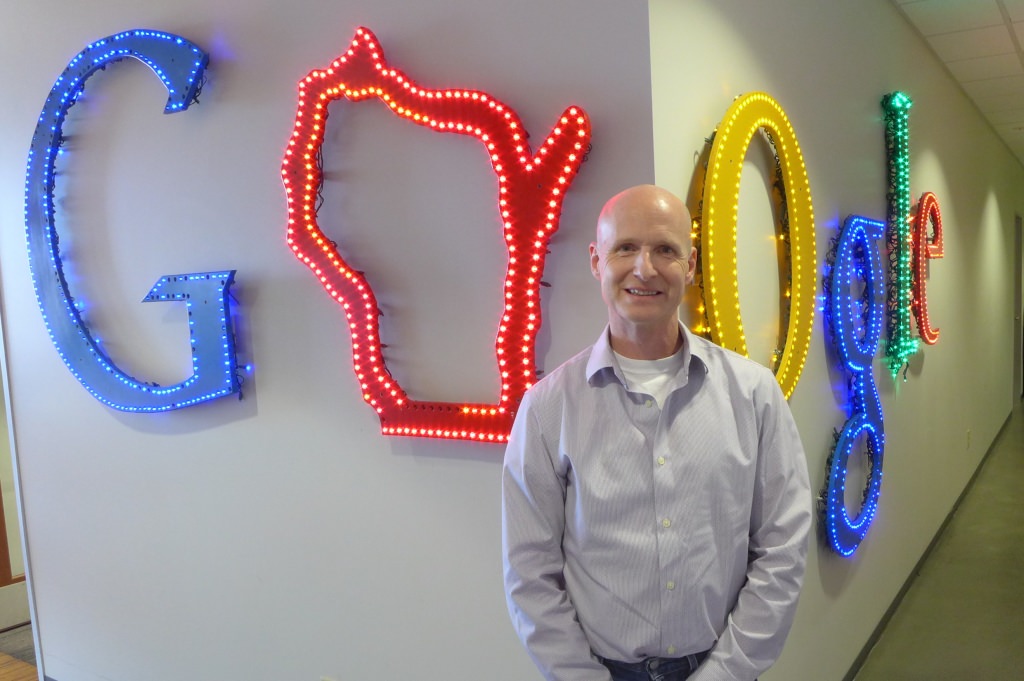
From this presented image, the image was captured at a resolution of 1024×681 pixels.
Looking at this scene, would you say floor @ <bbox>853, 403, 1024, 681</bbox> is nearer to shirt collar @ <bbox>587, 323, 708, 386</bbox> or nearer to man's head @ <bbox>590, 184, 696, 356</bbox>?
shirt collar @ <bbox>587, 323, 708, 386</bbox>

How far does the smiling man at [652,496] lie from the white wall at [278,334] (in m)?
0.43

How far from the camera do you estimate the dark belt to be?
4.89 ft

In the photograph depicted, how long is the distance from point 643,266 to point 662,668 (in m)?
0.77

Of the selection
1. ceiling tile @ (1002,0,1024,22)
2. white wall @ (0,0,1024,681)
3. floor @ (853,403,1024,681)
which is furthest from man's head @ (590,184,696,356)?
ceiling tile @ (1002,0,1024,22)

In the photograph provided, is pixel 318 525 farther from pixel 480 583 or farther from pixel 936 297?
pixel 936 297

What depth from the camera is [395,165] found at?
219 centimetres

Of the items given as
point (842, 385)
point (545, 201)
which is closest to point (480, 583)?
point (545, 201)

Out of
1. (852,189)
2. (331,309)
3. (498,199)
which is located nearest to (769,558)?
(498,199)

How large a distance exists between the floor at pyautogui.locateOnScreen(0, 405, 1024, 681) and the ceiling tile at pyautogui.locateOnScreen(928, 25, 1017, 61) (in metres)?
2.87

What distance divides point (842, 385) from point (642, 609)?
1802 mm

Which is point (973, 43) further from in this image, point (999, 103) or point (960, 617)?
point (960, 617)

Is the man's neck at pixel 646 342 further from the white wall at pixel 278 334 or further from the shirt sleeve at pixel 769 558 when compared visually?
the white wall at pixel 278 334

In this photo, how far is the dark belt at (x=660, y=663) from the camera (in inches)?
58.7

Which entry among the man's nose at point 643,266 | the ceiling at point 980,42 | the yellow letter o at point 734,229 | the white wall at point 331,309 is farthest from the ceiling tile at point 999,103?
the man's nose at point 643,266
